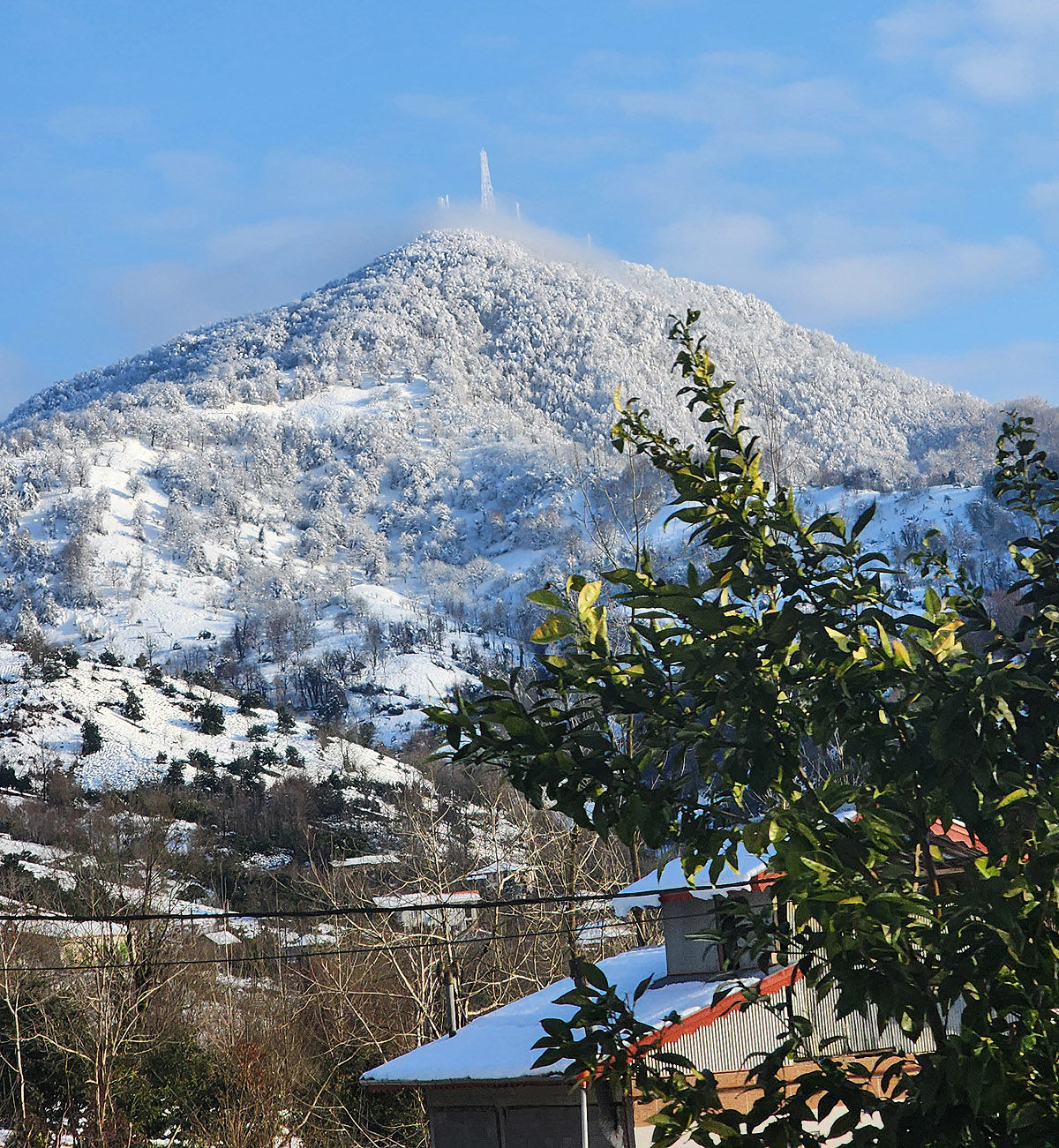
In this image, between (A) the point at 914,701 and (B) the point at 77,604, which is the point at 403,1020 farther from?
(B) the point at 77,604

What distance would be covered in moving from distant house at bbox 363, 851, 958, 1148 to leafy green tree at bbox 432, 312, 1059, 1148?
6.84 meters

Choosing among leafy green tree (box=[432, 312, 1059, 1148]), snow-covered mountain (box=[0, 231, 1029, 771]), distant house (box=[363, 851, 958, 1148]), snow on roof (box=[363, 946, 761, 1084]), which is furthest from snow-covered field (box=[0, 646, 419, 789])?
leafy green tree (box=[432, 312, 1059, 1148])

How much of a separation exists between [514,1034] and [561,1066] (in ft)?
5.76

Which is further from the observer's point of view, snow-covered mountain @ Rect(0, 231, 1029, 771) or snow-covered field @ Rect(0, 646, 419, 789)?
snow-covered mountain @ Rect(0, 231, 1029, 771)

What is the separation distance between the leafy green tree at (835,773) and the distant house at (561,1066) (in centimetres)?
684

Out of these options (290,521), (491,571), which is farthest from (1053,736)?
(290,521)

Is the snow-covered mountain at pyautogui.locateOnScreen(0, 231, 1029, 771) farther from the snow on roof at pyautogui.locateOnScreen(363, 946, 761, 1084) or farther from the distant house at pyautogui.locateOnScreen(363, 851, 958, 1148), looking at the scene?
the distant house at pyautogui.locateOnScreen(363, 851, 958, 1148)

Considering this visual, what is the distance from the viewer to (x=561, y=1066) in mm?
9484

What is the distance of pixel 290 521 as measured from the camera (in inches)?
7156

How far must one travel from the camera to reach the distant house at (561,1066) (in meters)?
9.77

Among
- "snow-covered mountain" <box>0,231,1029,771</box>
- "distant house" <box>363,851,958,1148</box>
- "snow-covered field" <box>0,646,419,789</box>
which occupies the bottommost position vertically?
"distant house" <box>363,851,958,1148</box>

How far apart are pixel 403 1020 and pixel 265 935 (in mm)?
11359

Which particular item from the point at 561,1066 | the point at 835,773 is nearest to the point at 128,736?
the point at 561,1066

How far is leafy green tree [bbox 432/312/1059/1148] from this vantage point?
7.14 ft
